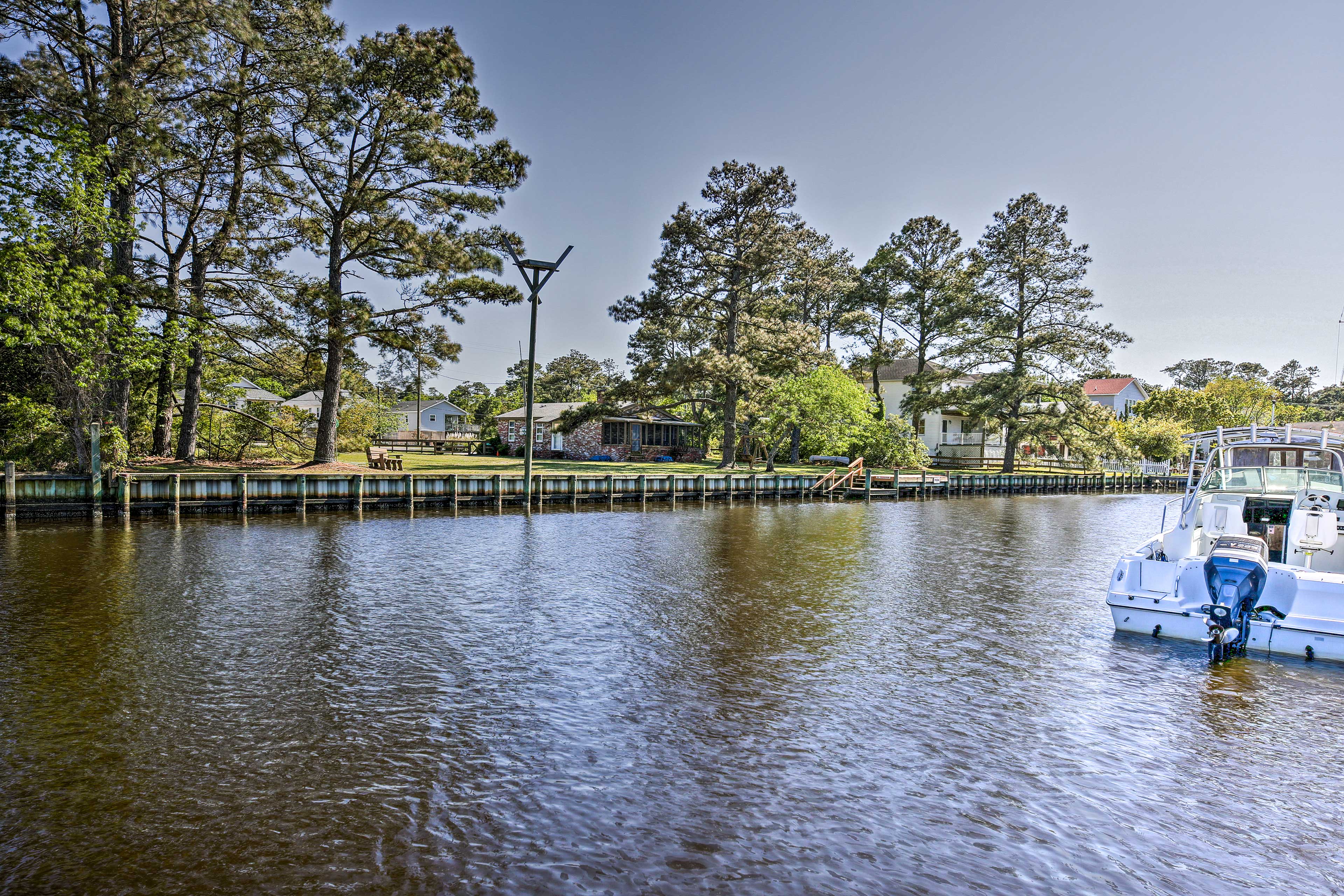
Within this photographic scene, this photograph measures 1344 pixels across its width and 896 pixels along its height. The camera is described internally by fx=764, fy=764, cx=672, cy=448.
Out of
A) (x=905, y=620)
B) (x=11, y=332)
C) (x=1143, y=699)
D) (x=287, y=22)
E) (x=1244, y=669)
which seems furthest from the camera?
(x=287, y=22)

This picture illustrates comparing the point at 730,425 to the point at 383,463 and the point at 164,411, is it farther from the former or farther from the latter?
the point at 164,411

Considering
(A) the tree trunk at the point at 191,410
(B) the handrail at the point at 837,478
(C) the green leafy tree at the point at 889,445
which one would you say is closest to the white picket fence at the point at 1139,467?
(C) the green leafy tree at the point at 889,445

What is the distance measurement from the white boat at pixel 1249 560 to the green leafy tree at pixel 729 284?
1071 inches

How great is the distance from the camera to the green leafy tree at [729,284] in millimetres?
40531

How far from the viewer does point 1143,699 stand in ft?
29.1

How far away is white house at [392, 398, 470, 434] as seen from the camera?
78562 millimetres

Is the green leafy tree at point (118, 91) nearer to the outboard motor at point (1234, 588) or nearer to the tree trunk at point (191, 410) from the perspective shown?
the tree trunk at point (191, 410)

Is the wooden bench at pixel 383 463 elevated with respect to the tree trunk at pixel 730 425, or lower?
lower

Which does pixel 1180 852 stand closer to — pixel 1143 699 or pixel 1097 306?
pixel 1143 699

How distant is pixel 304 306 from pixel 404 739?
87.2 feet

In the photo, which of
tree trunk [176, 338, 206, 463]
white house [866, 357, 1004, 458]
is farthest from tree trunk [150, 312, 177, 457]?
white house [866, 357, 1004, 458]

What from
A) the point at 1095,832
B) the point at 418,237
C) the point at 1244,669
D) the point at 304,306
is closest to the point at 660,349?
the point at 418,237

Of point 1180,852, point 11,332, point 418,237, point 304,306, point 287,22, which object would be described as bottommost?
point 1180,852

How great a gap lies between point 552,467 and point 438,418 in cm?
4060
